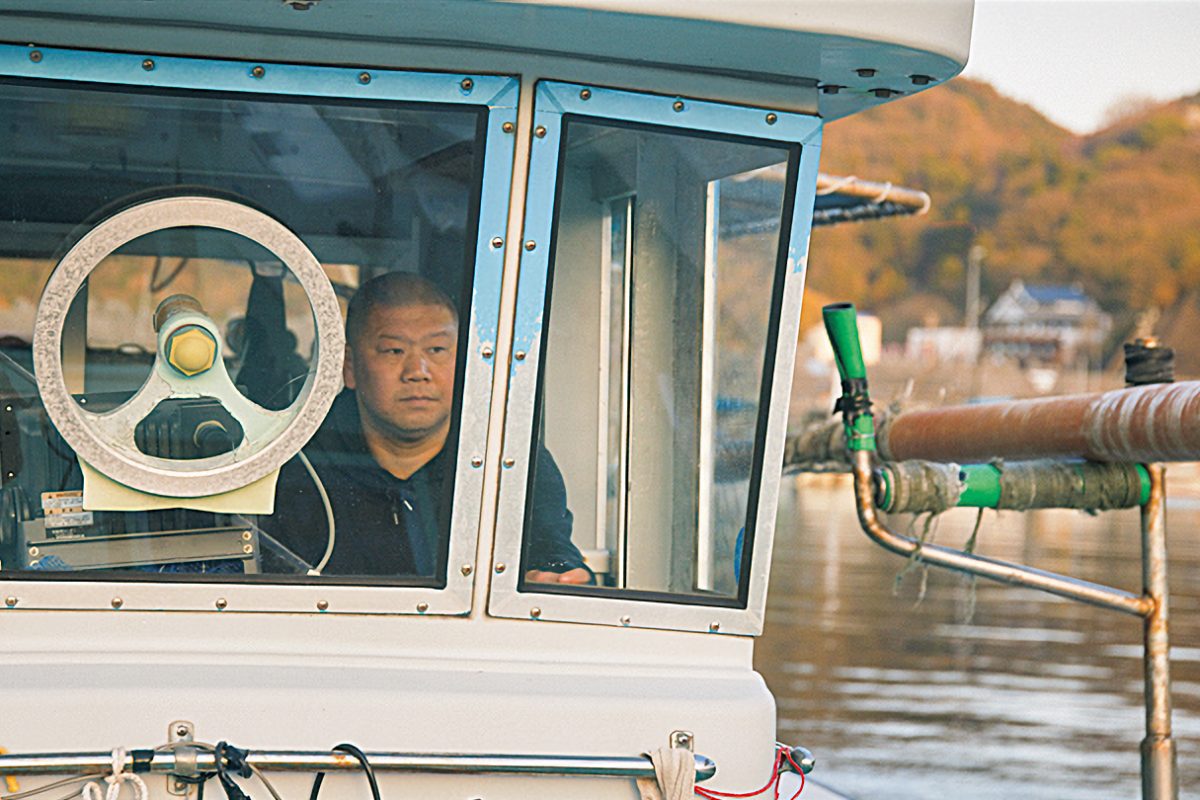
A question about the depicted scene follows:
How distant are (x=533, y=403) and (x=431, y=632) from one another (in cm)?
54

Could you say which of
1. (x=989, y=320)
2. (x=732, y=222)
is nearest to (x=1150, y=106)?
(x=989, y=320)

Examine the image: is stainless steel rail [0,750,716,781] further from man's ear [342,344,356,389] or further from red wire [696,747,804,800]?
man's ear [342,344,356,389]

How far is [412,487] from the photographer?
3678mm

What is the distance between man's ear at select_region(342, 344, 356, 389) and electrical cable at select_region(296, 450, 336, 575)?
0.18 metres

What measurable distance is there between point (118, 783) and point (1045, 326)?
127m

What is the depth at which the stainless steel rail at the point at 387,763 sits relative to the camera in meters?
3.32

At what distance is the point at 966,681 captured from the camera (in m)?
18.1

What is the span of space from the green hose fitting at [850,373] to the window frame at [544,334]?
121cm

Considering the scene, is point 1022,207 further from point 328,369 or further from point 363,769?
point 363,769

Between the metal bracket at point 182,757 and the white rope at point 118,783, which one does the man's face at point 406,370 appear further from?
the white rope at point 118,783

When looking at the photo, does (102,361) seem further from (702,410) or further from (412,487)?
(702,410)

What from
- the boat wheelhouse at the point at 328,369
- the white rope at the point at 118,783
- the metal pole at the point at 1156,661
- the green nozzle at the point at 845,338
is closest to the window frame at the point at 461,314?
the boat wheelhouse at the point at 328,369

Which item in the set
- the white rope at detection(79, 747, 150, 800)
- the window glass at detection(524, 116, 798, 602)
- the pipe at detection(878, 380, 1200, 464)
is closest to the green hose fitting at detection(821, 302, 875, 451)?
the pipe at detection(878, 380, 1200, 464)

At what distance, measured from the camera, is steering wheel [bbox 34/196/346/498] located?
3543 mm
